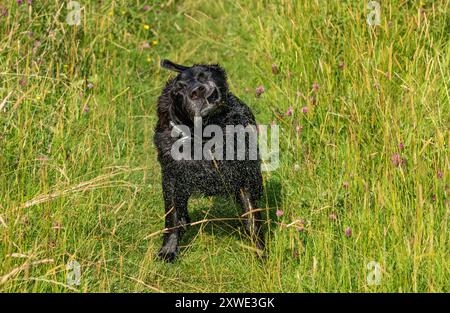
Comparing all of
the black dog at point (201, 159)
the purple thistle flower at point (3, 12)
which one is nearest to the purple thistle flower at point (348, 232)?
the black dog at point (201, 159)

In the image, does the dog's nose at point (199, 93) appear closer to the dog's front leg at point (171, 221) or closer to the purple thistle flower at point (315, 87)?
the dog's front leg at point (171, 221)

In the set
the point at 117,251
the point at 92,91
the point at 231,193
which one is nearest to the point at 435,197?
the point at 231,193

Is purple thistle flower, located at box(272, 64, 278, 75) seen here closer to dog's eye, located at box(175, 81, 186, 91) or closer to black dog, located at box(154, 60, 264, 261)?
→ black dog, located at box(154, 60, 264, 261)

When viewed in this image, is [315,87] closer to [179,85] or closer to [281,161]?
[281,161]

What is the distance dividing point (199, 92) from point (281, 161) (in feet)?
4.51

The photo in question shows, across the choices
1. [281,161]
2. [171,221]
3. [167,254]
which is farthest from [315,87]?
[167,254]

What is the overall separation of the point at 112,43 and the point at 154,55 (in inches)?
36.5

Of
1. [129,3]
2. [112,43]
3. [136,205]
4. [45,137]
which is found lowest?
[136,205]

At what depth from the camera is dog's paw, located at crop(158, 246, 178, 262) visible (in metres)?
5.00

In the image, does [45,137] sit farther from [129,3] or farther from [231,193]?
[129,3]

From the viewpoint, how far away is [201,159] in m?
A: 4.82

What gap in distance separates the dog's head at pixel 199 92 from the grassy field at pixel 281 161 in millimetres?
492

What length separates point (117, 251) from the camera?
16.0 ft

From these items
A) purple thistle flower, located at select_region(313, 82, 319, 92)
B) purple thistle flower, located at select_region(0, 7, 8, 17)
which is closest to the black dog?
purple thistle flower, located at select_region(313, 82, 319, 92)
